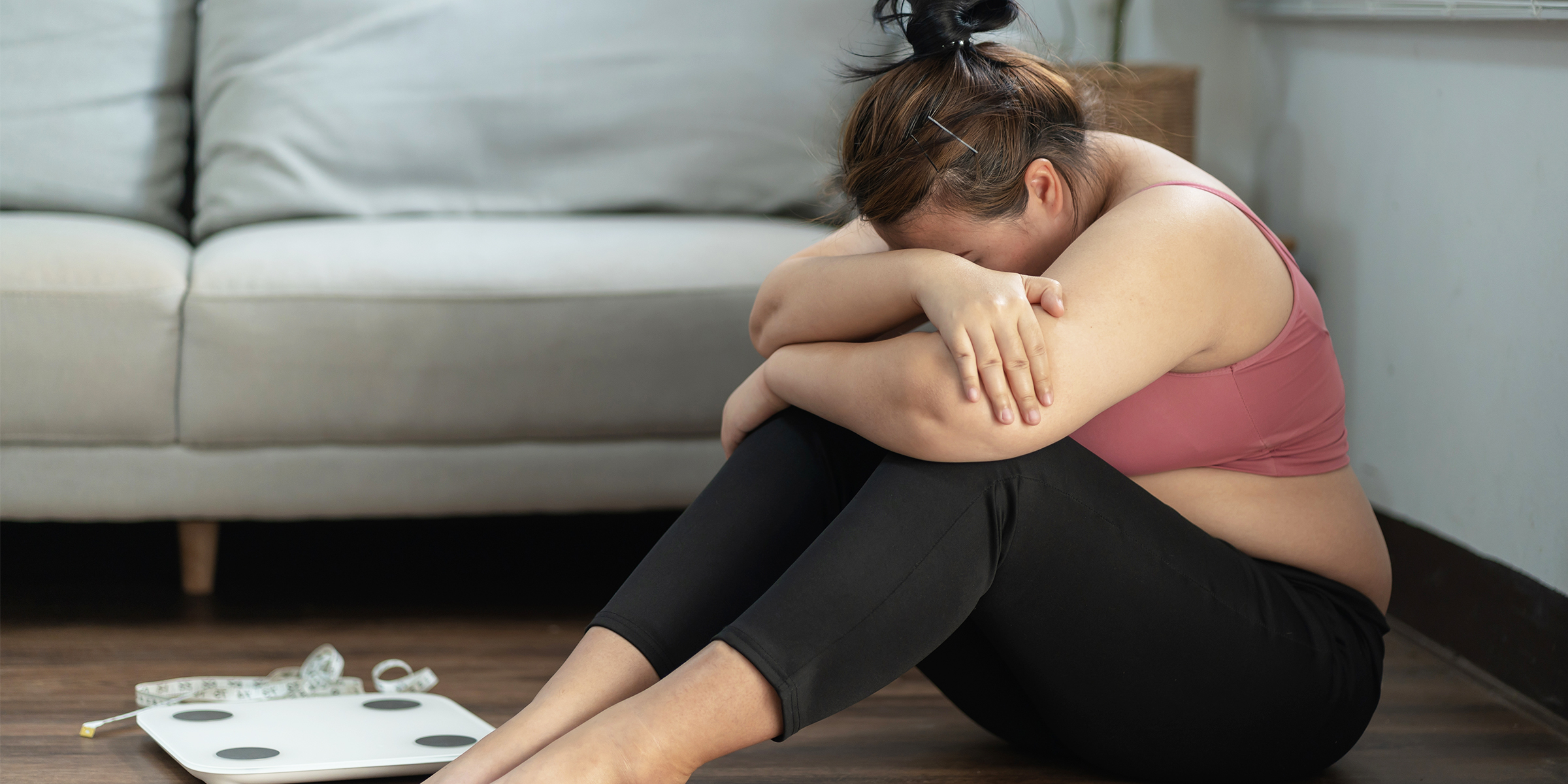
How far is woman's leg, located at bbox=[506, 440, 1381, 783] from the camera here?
2.97ft

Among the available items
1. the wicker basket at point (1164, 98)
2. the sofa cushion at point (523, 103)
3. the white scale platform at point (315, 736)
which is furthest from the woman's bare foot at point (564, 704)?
the wicker basket at point (1164, 98)

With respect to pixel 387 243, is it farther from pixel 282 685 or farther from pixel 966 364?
pixel 966 364

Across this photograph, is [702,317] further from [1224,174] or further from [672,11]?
[1224,174]

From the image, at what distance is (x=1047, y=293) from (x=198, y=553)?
1.30 metres

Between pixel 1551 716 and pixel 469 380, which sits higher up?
pixel 469 380

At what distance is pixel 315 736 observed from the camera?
1.23 meters

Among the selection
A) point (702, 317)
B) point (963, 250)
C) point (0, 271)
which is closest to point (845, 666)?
point (963, 250)

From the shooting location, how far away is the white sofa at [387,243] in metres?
1.64

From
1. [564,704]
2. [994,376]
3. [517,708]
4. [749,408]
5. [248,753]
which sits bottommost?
[517,708]

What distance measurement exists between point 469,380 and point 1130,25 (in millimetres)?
1495

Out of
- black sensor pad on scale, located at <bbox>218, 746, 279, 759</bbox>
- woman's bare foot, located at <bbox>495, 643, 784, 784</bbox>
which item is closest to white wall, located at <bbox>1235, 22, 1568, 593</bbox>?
woman's bare foot, located at <bbox>495, 643, 784, 784</bbox>


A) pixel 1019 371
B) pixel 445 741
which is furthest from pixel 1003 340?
pixel 445 741

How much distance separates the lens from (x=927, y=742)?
1314mm

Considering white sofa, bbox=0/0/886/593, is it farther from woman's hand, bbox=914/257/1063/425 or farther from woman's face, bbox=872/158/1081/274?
woman's hand, bbox=914/257/1063/425
